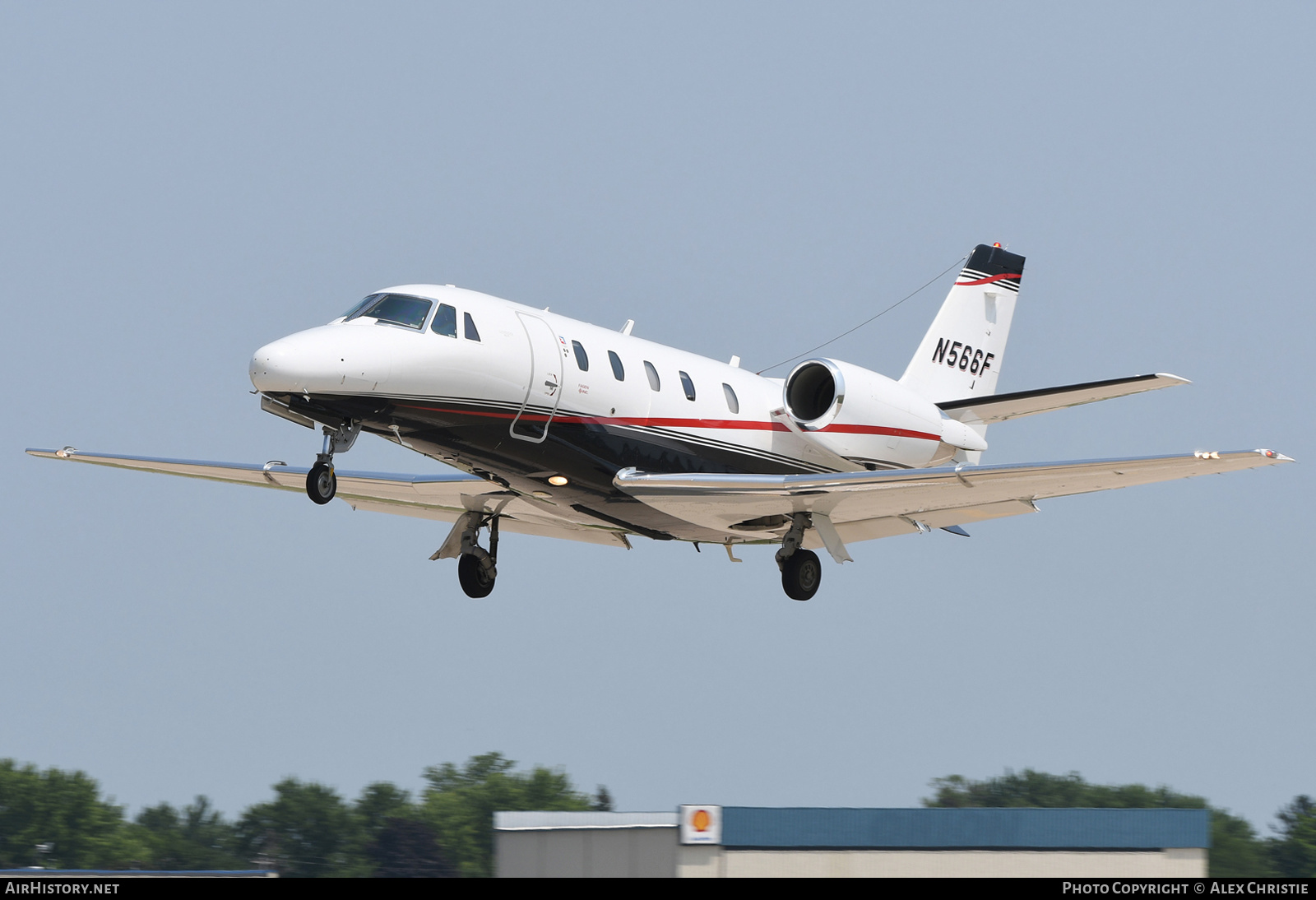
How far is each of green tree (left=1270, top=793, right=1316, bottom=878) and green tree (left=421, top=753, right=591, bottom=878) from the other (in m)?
22.6

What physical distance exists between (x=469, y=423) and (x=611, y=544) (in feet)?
20.3

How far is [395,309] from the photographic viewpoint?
15922mm

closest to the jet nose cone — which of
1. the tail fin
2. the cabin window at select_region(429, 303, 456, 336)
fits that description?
the cabin window at select_region(429, 303, 456, 336)

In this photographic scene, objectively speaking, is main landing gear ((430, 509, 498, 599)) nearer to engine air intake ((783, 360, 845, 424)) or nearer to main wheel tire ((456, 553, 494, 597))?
main wheel tire ((456, 553, 494, 597))

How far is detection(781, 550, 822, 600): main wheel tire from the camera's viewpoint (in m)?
19.4

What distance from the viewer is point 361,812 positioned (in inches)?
2240

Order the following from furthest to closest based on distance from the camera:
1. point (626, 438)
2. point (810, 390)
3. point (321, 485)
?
point (810, 390)
point (626, 438)
point (321, 485)

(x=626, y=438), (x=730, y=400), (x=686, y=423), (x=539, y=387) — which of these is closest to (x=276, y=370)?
(x=539, y=387)

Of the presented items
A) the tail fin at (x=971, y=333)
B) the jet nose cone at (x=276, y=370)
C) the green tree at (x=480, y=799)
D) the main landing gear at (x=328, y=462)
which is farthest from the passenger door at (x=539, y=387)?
the green tree at (x=480, y=799)

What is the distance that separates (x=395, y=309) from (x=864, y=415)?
681cm

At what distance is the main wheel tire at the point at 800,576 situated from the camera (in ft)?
63.7

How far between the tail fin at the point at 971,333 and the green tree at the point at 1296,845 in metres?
25.0

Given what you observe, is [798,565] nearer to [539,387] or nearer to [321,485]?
[539,387]

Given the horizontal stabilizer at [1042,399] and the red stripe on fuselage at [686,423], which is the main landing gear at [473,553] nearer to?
the red stripe on fuselage at [686,423]
